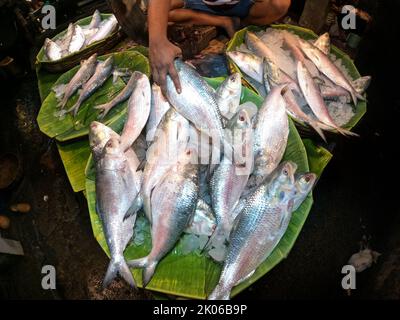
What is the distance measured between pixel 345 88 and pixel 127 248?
2.50m

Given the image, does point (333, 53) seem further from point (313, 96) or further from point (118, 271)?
point (118, 271)

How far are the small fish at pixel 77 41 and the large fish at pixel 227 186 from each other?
2672 millimetres

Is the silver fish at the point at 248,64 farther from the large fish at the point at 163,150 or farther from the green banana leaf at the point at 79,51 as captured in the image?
the green banana leaf at the point at 79,51

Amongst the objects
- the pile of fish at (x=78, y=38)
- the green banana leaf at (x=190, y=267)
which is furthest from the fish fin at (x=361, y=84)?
the pile of fish at (x=78, y=38)

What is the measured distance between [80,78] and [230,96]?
1.72 m

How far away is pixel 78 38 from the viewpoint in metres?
4.28

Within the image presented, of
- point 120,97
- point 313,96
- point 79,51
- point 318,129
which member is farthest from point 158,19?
point 318,129

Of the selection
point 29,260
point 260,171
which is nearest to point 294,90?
point 260,171

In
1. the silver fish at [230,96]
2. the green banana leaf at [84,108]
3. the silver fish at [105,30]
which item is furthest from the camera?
the silver fish at [105,30]

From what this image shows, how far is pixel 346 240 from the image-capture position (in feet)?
11.3

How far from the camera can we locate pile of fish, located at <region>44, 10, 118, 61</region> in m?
4.18

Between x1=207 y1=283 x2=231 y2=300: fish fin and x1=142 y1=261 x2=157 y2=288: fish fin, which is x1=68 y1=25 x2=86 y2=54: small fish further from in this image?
x1=207 y1=283 x2=231 y2=300: fish fin

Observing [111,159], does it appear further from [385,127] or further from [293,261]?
[385,127]

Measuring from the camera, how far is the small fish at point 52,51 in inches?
163
